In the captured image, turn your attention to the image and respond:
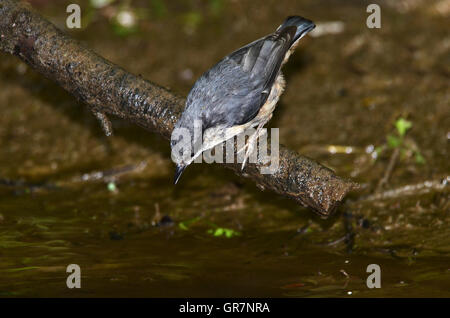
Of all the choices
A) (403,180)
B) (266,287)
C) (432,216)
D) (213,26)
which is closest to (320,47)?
(213,26)

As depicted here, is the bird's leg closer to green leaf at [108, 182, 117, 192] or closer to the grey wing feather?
the grey wing feather

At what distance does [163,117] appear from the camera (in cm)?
462

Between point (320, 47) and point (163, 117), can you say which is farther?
point (320, 47)

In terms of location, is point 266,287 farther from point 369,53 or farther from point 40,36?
point 369,53

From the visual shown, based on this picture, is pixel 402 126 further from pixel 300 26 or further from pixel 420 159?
pixel 300 26

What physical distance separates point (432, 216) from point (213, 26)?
4.53 metres

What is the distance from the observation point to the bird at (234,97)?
4.52m

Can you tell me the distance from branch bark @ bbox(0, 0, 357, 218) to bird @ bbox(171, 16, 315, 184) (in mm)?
163

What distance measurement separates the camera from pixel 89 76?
4613mm

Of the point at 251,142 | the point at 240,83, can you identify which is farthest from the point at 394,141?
the point at 251,142

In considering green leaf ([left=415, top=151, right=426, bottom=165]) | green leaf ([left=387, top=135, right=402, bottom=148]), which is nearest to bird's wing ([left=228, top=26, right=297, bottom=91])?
green leaf ([left=387, top=135, right=402, bottom=148])

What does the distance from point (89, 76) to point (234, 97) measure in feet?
3.44

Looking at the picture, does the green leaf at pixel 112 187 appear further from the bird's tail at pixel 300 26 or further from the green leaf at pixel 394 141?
the green leaf at pixel 394 141

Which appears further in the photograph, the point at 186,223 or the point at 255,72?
the point at 186,223
